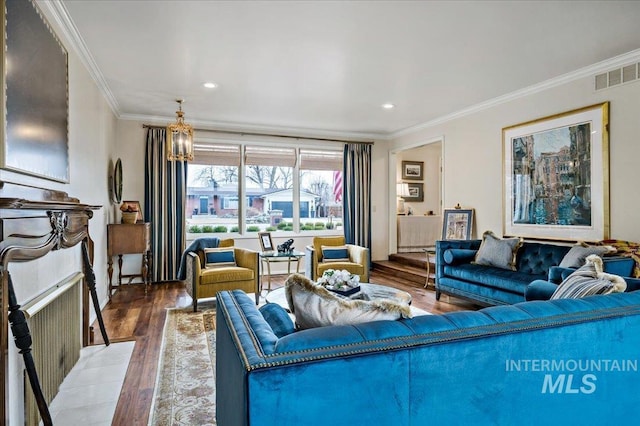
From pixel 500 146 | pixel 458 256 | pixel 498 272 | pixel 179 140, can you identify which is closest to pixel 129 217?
pixel 179 140

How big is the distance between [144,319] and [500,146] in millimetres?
4890

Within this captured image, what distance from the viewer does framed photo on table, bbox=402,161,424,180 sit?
848 centimetres

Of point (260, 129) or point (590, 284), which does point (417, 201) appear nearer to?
point (260, 129)

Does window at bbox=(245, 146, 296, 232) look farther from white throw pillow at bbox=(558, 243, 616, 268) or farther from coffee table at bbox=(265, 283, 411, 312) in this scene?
white throw pillow at bbox=(558, 243, 616, 268)

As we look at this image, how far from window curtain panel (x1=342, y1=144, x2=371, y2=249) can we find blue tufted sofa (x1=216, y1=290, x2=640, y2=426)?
563 cm

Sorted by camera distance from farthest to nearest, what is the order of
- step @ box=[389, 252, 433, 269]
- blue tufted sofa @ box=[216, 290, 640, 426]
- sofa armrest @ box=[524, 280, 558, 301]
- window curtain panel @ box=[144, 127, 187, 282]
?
step @ box=[389, 252, 433, 269], window curtain panel @ box=[144, 127, 187, 282], sofa armrest @ box=[524, 280, 558, 301], blue tufted sofa @ box=[216, 290, 640, 426]

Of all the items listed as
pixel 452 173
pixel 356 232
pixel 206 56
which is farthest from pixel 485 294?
pixel 206 56

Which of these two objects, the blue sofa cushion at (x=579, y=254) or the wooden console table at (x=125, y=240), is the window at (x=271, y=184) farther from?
the blue sofa cushion at (x=579, y=254)

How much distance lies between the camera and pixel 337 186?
24.3ft

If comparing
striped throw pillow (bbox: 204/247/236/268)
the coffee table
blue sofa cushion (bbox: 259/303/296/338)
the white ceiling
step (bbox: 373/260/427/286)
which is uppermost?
the white ceiling

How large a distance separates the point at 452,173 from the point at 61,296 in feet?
17.3

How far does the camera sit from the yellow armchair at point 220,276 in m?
4.32

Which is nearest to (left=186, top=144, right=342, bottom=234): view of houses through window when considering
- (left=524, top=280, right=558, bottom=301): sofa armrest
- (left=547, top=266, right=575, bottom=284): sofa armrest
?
(left=547, top=266, right=575, bottom=284): sofa armrest

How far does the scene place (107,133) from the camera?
197 inches
